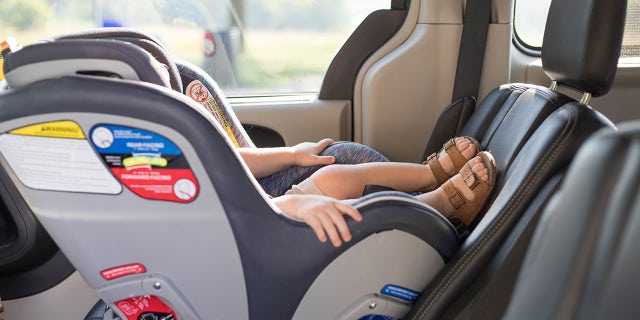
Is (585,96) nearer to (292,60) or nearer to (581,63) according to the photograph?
(581,63)

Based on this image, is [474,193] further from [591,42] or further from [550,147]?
[591,42]

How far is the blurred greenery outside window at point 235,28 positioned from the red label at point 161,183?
1.29 metres

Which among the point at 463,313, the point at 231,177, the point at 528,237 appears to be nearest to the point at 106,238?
the point at 231,177

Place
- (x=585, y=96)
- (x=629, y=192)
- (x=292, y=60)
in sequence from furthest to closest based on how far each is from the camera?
(x=292, y=60) → (x=585, y=96) → (x=629, y=192)

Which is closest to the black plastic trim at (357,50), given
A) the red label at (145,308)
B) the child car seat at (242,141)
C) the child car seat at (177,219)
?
the child car seat at (242,141)

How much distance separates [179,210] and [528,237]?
0.75m

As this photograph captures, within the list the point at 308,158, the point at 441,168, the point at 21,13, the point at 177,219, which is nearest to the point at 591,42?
the point at 441,168

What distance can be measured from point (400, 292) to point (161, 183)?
1.99ft

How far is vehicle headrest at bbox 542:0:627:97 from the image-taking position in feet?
5.24

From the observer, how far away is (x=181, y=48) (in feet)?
8.86

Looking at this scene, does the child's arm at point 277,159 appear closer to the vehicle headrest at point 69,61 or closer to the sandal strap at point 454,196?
the sandal strap at point 454,196

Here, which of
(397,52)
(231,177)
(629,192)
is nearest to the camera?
(629,192)

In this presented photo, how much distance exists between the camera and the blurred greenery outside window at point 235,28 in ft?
8.38

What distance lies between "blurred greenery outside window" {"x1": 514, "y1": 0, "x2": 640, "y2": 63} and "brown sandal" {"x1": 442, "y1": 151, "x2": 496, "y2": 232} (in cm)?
125
